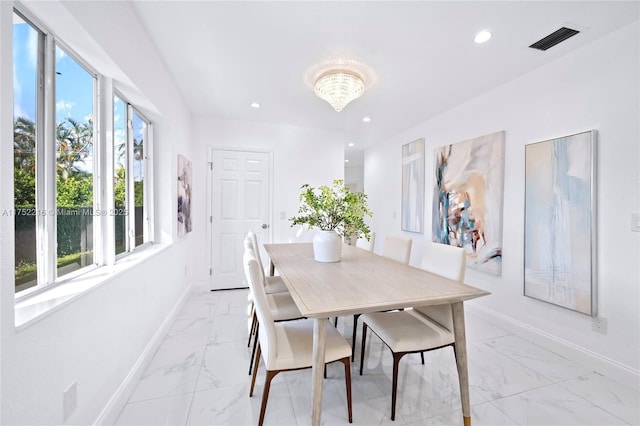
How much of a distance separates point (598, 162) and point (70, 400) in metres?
3.46

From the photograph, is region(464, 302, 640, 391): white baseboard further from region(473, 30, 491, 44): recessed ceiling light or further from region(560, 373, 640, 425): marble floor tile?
region(473, 30, 491, 44): recessed ceiling light

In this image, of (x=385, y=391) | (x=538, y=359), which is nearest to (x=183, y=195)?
(x=385, y=391)

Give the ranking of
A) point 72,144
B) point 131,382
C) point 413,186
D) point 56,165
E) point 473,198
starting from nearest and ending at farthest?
point 56,165 < point 72,144 < point 131,382 < point 473,198 < point 413,186

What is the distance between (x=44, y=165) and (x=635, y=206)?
3432 millimetres

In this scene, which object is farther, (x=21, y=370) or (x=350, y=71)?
(x=350, y=71)

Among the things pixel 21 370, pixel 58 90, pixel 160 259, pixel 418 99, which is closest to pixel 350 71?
Answer: pixel 418 99

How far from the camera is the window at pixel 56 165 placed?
1.08 m

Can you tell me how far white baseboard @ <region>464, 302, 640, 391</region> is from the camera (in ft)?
6.00

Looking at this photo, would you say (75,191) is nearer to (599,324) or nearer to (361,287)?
(361,287)

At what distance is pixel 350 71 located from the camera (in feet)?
7.70

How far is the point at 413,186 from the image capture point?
13.2ft

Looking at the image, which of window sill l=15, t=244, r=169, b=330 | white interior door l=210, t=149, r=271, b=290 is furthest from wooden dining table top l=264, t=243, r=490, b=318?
white interior door l=210, t=149, r=271, b=290

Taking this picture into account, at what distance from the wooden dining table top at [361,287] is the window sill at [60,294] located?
3.10 ft

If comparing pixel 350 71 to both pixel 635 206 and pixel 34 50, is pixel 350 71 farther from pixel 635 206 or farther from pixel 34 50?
pixel 635 206
